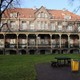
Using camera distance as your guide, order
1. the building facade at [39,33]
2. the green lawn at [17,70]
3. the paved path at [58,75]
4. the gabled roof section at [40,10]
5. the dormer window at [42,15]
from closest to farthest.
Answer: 1. the paved path at [58,75]
2. the green lawn at [17,70]
3. the building facade at [39,33]
4. the gabled roof section at [40,10]
5. the dormer window at [42,15]

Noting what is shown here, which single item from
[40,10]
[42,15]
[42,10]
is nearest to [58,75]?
[42,15]

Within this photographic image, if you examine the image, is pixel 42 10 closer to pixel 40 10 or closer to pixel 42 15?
pixel 40 10

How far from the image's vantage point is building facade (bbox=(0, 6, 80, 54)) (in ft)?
220

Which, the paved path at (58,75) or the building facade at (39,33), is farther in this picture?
the building facade at (39,33)

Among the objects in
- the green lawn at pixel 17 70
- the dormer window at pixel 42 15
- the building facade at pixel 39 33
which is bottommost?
the green lawn at pixel 17 70

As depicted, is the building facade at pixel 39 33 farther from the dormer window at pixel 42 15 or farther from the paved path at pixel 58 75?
the paved path at pixel 58 75

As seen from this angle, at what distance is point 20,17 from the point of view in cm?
6994

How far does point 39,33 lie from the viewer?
222 feet

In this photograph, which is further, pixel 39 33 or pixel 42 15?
pixel 42 15

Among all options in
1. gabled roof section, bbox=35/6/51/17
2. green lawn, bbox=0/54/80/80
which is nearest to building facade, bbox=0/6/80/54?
gabled roof section, bbox=35/6/51/17

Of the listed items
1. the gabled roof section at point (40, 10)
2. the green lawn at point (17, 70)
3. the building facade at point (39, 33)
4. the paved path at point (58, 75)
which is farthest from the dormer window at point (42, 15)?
the paved path at point (58, 75)

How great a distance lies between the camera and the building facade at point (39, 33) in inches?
2643

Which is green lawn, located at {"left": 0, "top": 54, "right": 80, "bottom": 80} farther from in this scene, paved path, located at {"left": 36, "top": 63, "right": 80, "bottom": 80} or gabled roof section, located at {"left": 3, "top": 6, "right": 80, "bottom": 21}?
gabled roof section, located at {"left": 3, "top": 6, "right": 80, "bottom": 21}

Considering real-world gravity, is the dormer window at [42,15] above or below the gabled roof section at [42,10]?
below
